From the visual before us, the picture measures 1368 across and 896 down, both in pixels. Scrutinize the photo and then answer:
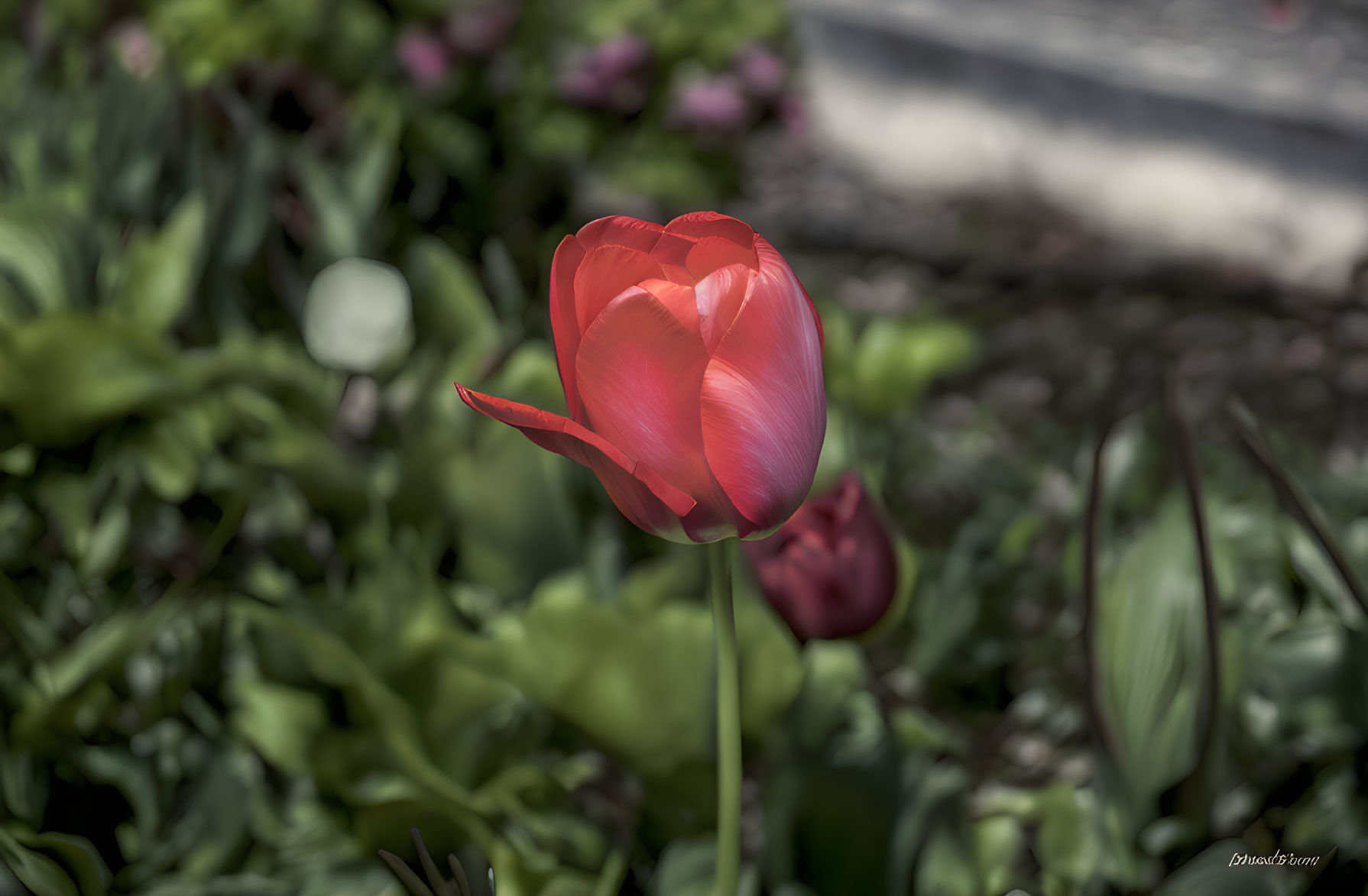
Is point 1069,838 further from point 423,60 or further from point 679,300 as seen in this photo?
point 423,60

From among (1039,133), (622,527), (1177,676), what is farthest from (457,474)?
(1039,133)

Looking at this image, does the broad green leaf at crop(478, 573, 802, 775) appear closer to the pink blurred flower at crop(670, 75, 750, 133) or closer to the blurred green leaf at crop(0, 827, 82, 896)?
the blurred green leaf at crop(0, 827, 82, 896)

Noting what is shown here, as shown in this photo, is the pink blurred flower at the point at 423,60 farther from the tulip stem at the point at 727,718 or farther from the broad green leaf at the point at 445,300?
the tulip stem at the point at 727,718

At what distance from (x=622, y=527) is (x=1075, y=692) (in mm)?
245

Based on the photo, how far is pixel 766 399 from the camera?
0.98 ft

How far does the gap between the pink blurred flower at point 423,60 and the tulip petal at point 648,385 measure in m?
1.30

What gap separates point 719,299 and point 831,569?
0.16 metres

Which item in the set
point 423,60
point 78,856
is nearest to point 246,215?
point 78,856

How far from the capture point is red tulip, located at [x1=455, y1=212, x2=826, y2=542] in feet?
0.95

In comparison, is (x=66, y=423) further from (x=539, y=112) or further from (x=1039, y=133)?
(x=1039, y=133)

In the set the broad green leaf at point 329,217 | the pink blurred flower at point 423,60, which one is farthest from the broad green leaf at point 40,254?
the pink blurred flower at point 423,60

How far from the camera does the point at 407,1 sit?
154cm

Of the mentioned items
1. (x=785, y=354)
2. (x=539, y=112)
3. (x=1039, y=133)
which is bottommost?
(x=1039, y=133)

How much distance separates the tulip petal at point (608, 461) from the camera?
27 centimetres
